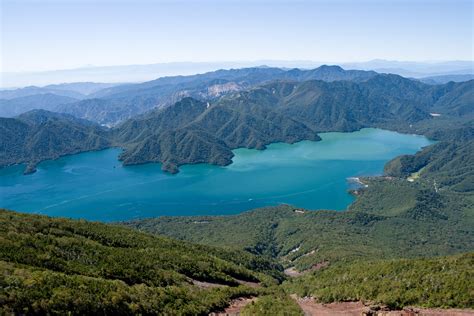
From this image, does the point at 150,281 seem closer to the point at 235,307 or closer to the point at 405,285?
the point at 235,307

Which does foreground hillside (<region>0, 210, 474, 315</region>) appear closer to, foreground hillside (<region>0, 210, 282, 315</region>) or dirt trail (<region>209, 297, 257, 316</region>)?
foreground hillside (<region>0, 210, 282, 315</region>)

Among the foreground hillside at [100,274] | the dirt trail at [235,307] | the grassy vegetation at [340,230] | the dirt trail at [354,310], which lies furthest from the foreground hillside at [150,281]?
the grassy vegetation at [340,230]

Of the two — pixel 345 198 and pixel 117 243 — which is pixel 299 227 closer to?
pixel 345 198

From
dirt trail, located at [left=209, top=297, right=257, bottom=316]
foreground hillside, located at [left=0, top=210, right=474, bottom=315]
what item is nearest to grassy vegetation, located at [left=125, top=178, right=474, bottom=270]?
foreground hillside, located at [left=0, top=210, right=474, bottom=315]

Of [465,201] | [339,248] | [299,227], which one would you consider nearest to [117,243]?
[339,248]

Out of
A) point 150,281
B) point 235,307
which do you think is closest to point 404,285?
point 235,307

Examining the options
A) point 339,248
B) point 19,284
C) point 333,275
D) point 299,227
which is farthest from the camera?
point 299,227
